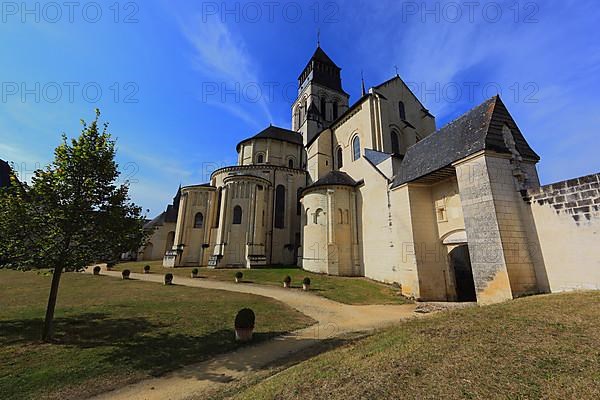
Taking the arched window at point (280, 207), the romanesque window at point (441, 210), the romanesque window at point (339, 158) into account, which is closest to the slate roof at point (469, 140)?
the romanesque window at point (441, 210)

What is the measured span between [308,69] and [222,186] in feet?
88.1

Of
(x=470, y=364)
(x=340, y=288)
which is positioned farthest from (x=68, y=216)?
(x=340, y=288)

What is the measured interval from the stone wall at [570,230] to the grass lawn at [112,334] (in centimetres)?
855

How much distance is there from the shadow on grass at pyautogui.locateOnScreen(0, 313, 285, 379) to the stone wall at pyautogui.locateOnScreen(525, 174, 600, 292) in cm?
938

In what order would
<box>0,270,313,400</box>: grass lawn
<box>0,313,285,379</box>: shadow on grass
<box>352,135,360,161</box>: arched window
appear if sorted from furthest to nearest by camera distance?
1. <box>352,135,360,161</box>: arched window
2. <box>0,313,285,379</box>: shadow on grass
3. <box>0,270,313,400</box>: grass lawn

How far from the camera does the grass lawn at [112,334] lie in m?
5.00

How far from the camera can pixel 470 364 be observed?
3543 millimetres

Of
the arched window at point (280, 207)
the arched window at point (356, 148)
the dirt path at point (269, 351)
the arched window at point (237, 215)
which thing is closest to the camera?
the dirt path at point (269, 351)

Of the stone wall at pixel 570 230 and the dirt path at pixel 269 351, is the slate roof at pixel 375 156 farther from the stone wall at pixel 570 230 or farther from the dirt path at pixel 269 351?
the dirt path at pixel 269 351

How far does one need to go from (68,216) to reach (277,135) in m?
29.1

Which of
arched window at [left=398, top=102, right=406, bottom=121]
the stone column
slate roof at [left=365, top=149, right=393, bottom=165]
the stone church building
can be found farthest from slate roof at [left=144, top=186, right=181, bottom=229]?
the stone column

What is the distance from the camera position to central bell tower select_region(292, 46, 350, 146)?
37438 mm

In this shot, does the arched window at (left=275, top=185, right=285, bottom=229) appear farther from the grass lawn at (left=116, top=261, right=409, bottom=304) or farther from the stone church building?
the grass lawn at (left=116, top=261, right=409, bottom=304)

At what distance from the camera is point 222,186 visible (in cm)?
2792
